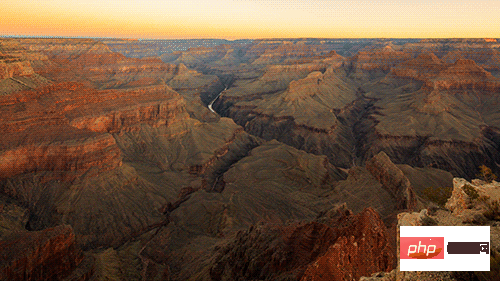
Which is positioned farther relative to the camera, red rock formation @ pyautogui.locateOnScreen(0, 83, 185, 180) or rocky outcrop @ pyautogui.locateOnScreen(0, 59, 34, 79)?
rocky outcrop @ pyautogui.locateOnScreen(0, 59, 34, 79)

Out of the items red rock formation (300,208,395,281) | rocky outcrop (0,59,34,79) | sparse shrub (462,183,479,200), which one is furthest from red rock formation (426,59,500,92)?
rocky outcrop (0,59,34,79)

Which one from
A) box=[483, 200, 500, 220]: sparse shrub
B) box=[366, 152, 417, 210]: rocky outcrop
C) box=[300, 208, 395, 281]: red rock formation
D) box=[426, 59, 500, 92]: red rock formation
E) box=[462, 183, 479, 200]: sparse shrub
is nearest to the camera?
box=[483, 200, 500, 220]: sparse shrub

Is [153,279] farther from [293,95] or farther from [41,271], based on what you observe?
[293,95]

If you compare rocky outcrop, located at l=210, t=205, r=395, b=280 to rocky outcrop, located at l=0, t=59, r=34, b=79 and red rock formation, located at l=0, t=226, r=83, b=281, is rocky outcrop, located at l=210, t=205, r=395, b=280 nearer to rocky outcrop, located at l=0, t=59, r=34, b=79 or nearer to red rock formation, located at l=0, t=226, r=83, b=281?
red rock formation, located at l=0, t=226, r=83, b=281

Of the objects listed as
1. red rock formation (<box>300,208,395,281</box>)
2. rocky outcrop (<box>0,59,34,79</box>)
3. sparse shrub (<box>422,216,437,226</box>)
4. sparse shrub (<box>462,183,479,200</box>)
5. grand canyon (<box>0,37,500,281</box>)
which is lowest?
grand canyon (<box>0,37,500,281</box>)

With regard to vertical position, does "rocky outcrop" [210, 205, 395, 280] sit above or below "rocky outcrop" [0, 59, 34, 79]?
below

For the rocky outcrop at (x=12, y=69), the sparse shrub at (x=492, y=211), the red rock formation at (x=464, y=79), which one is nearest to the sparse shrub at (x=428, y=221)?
the sparse shrub at (x=492, y=211)
